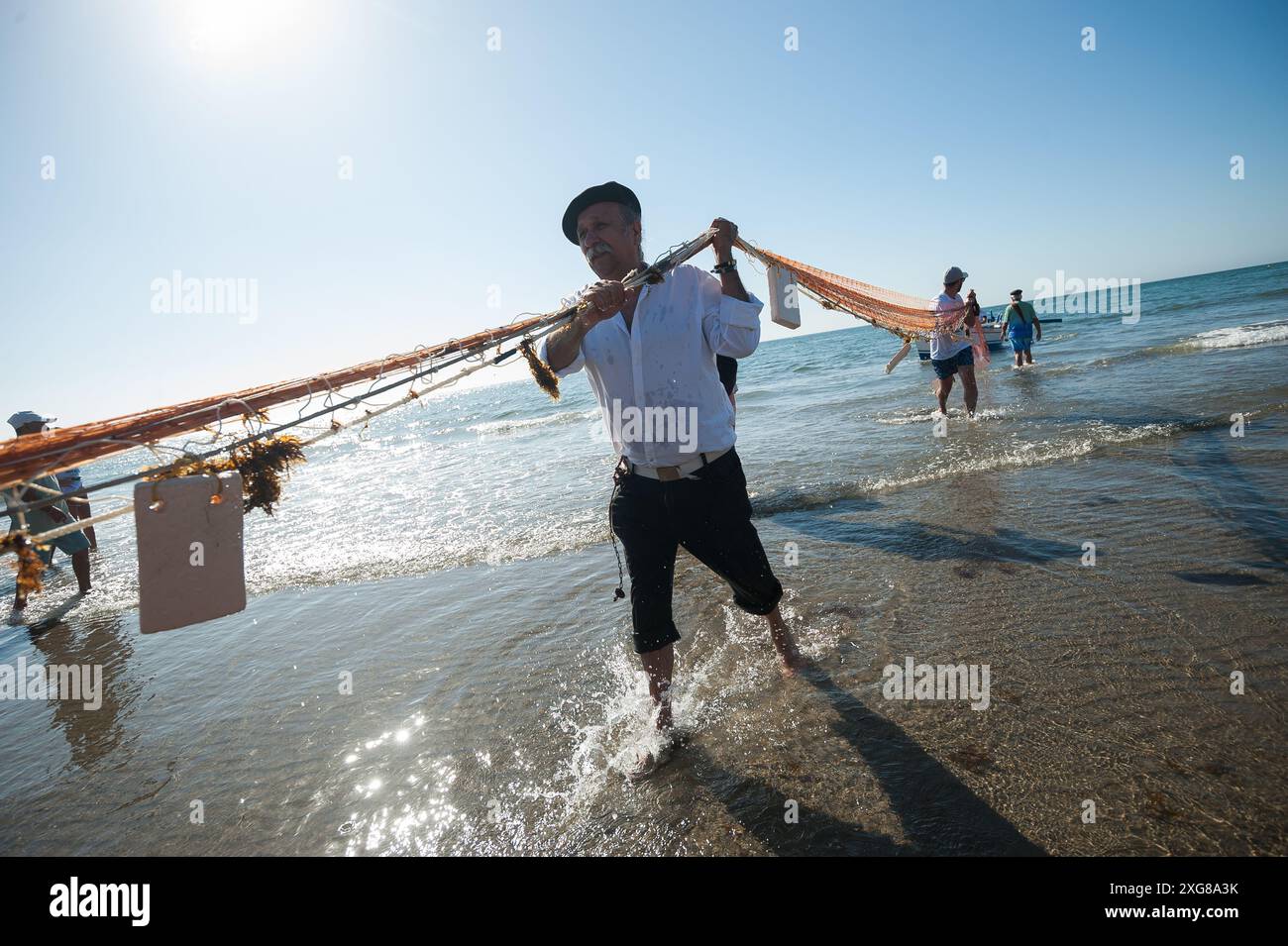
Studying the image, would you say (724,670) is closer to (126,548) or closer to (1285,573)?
(1285,573)

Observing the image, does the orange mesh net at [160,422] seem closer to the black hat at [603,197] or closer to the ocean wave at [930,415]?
the black hat at [603,197]

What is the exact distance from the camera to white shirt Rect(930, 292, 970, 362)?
872 cm

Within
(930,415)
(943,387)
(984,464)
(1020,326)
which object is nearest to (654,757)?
(984,464)

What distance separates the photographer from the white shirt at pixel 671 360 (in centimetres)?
269

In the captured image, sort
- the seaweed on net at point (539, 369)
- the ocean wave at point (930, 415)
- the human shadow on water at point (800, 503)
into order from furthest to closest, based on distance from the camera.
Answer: the ocean wave at point (930, 415)
the human shadow on water at point (800, 503)
the seaweed on net at point (539, 369)

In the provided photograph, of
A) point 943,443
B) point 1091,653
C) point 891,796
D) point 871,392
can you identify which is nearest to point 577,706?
point 891,796

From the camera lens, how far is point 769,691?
3.16 m

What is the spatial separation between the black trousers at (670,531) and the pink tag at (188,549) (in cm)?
161

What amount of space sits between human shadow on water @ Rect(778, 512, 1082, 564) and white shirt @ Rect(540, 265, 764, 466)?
289 cm

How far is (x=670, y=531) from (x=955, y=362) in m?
8.56

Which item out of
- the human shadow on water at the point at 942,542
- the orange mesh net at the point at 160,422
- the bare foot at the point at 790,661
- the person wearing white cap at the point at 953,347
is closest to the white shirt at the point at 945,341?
the person wearing white cap at the point at 953,347

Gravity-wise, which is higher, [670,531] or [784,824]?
[670,531]

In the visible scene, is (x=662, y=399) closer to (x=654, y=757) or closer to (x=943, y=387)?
(x=654, y=757)

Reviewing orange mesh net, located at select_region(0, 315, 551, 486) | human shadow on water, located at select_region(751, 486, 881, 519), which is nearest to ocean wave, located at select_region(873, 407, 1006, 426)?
human shadow on water, located at select_region(751, 486, 881, 519)
